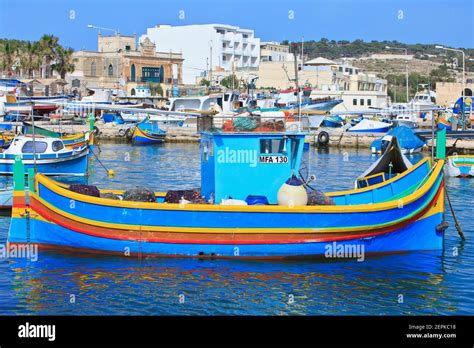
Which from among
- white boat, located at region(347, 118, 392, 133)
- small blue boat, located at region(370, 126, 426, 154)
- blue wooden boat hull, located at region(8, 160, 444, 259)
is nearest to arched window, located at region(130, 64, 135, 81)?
white boat, located at region(347, 118, 392, 133)

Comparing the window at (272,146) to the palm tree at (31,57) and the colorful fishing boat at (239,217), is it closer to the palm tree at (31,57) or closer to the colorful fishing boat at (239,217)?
the colorful fishing boat at (239,217)

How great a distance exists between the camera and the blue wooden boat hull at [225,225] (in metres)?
17.2

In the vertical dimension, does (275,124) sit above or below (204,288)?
above

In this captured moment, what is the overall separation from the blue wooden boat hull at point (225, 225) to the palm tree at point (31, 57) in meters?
79.7

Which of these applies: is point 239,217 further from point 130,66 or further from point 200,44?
point 200,44

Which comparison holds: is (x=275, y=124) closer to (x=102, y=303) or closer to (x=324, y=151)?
(x=102, y=303)

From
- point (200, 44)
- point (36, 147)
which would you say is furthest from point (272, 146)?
point (200, 44)

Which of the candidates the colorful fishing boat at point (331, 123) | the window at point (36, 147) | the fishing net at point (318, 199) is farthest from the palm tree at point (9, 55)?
the fishing net at point (318, 199)

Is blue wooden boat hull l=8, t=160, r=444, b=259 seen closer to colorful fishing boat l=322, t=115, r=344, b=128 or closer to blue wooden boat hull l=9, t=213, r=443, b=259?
blue wooden boat hull l=9, t=213, r=443, b=259

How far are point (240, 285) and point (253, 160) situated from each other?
3.66 metres
